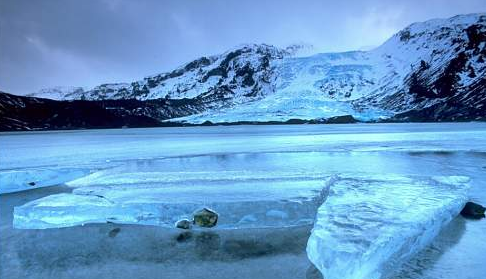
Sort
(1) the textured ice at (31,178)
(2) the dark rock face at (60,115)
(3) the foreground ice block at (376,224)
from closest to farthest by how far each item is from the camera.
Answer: (3) the foreground ice block at (376,224) < (1) the textured ice at (31,178) < (2) the dark rock face at (60,115)

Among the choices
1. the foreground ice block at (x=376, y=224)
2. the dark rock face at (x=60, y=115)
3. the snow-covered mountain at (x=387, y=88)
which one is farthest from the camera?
the snow-covered mountain at (x=387, y=88)

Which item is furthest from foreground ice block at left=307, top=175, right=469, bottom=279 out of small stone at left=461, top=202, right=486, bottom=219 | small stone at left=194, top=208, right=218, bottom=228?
small stone at left=194, top=208, right=218, bottom=228

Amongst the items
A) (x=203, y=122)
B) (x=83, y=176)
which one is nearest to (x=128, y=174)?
(x=83, y=176)

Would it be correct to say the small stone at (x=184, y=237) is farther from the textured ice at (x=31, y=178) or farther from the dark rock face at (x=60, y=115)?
the dark rock face at (x=60, y=115)

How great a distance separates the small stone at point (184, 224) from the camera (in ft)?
23.4

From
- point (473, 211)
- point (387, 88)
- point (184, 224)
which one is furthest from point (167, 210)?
point (387, 88)

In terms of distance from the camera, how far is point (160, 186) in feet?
33.0

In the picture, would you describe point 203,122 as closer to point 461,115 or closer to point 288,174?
point 461,115

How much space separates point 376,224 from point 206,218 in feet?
9.70

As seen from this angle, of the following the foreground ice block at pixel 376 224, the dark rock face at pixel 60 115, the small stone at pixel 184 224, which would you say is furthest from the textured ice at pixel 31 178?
the dark rock face at pixel 60 115

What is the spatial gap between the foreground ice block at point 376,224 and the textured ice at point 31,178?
26.9 feet

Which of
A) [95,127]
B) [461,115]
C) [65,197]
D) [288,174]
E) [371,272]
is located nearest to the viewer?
[371,272]

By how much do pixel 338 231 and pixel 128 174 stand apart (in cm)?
890

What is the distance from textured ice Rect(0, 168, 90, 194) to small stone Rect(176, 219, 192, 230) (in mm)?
6458
